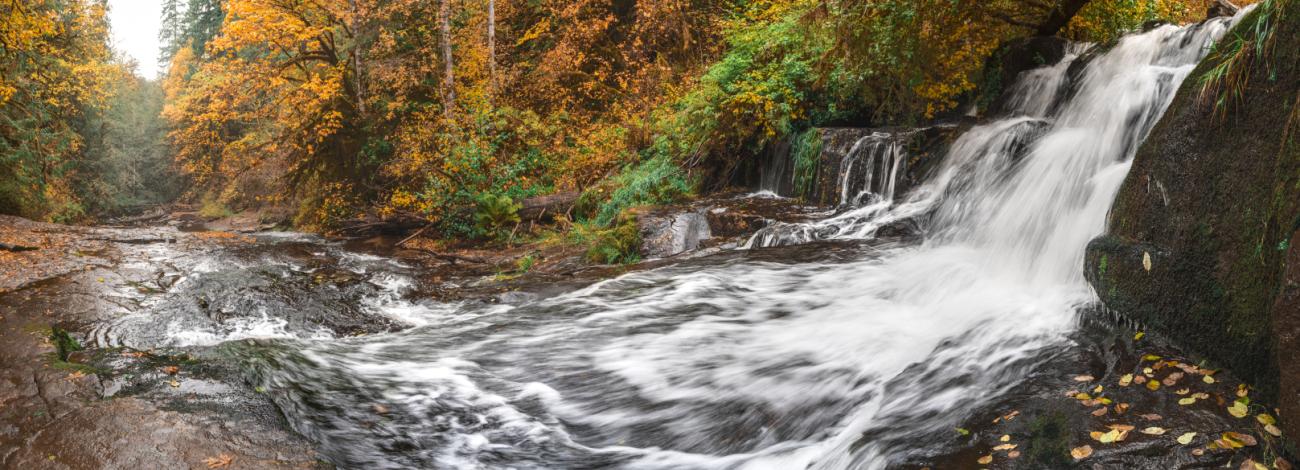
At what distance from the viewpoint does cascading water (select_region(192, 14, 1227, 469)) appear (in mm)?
3898

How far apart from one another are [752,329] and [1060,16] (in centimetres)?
740

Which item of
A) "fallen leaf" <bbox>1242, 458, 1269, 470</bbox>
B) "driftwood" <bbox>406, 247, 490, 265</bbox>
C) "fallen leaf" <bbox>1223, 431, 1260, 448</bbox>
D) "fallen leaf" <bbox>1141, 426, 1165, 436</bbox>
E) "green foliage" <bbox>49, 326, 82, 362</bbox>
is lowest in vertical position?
"driftwood" <bbox>406, 247, 490, 265</bbox>

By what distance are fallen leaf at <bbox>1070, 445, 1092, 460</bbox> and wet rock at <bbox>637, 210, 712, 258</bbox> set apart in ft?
21.3

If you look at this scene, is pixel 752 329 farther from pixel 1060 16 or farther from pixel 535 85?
pixel 535 85

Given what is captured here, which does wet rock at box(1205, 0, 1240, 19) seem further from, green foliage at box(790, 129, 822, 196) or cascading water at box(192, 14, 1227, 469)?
green foliage at box(790, 129, 822, 196)

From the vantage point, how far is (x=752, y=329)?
5.67 metres

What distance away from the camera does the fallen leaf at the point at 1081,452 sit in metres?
2.94

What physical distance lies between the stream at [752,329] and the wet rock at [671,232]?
1122mm

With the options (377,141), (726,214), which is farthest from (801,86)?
(377,141)

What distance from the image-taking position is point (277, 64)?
18.0 meters

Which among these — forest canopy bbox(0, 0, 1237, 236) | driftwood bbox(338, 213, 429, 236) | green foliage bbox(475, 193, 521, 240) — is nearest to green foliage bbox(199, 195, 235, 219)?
forest canopy bbox(0, 0, 1237, 236)

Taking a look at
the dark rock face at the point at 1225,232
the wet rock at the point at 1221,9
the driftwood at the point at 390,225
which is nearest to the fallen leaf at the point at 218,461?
the dark rock face at the point at 1225,232

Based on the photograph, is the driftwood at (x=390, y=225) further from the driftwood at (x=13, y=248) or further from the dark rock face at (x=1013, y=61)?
the dark rock face at (x=1013, y=61)

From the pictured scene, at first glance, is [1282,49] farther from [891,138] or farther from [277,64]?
[277,64]
